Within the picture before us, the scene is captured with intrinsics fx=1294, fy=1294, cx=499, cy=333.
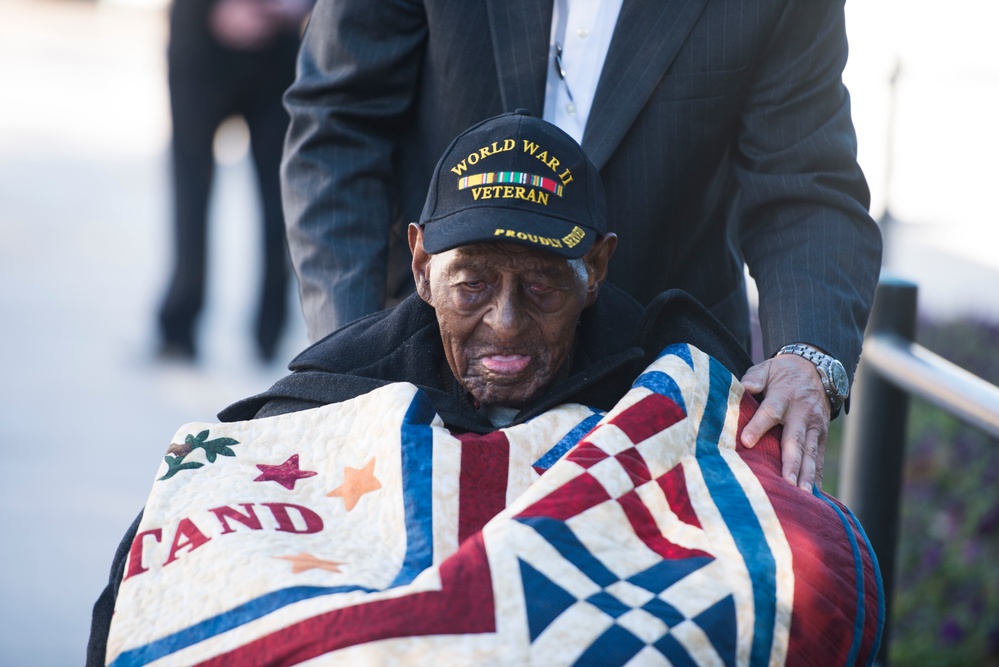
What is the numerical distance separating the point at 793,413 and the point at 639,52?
2.49ft

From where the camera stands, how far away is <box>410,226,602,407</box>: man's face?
207cm

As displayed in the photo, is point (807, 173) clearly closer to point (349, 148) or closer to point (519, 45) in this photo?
point (519, 45)

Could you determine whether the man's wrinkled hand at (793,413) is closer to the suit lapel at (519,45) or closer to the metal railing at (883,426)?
the suit lapel at (519,45)

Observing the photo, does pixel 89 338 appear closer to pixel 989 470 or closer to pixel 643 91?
pixel 989 470

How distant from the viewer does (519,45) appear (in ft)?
8.19

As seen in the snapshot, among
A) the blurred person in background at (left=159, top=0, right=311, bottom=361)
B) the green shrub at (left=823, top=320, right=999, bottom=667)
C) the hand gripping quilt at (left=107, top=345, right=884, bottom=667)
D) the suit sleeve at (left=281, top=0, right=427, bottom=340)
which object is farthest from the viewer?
the blurred person in background at (left=159, top=0, right=311, bottom=361)

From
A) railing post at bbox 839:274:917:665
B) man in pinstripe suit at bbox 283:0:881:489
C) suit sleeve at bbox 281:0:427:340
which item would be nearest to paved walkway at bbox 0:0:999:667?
suit sleeve at bbox 281:0:427:340

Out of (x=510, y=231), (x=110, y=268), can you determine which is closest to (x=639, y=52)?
(x=510, y=231)

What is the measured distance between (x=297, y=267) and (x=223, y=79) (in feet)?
11.6

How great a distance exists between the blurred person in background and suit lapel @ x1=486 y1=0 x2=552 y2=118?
12.0 ft

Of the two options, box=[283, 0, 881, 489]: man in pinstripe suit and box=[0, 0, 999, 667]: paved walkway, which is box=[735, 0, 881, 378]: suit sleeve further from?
box=[0, 0, 999, 667]: paved walkway

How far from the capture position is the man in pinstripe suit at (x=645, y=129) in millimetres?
2457

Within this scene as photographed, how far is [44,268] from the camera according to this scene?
788cm

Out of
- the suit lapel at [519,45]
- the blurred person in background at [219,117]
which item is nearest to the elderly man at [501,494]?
the suit lapel at [519,45]
